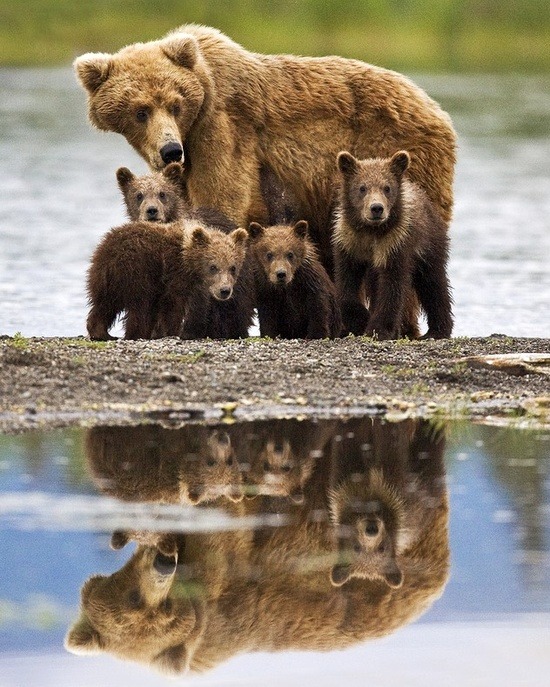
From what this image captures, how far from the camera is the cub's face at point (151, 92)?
9367mm

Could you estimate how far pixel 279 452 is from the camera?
5914 millimetres

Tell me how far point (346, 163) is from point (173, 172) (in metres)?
1.00

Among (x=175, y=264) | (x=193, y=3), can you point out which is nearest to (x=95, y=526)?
(x=175, y=264)

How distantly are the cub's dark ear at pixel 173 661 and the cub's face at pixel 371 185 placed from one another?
4689mm

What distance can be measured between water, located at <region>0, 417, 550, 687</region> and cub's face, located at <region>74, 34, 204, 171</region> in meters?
3.46

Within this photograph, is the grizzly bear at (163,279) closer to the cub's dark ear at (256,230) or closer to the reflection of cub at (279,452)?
the cub's dark ear at (256,230)

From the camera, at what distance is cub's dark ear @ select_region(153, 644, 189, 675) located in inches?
161

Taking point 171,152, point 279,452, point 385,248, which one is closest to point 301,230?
point 385,248

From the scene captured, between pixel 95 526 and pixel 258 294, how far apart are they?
14.0 feet

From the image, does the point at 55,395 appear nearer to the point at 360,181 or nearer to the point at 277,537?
the point at 277,537

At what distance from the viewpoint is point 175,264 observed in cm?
862

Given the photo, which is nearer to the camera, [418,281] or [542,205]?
[418,281]

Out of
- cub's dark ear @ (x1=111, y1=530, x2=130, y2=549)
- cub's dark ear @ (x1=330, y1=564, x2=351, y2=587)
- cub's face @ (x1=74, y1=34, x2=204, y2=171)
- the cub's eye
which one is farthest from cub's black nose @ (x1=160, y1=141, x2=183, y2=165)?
the cub's eye

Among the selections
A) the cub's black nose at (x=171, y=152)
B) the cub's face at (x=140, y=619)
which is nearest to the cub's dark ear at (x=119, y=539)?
the cub's face at (x=140, y=619)
